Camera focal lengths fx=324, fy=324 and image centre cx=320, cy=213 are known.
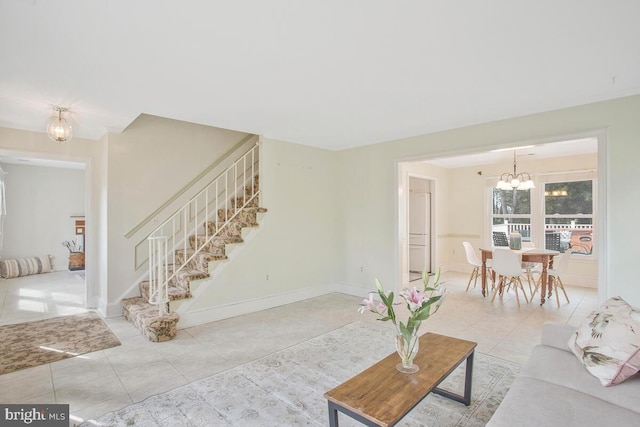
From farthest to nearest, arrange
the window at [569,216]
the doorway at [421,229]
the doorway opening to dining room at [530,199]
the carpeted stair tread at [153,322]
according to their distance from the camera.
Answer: the doorway at [421,229], the window at [569,216], the doorway opening to dining room at [530,199], the carpeted stair tread at [153,322]

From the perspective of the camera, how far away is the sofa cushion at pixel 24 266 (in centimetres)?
674

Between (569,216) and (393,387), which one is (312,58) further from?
(569,216)

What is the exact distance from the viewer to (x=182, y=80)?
9.29 feet

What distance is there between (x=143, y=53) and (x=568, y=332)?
3608 millimetres

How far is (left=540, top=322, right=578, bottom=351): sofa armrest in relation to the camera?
2.22 m

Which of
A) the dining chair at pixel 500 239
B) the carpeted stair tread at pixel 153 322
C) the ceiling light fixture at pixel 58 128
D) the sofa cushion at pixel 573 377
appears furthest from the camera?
the dining chair at pixel 500 239

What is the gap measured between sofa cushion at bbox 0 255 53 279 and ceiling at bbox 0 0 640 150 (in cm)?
445

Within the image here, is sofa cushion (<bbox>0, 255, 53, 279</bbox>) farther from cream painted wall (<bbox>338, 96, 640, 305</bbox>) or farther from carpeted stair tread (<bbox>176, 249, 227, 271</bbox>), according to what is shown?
cream painted wall (<bbox>338, 96, 640, 305</bbox>)

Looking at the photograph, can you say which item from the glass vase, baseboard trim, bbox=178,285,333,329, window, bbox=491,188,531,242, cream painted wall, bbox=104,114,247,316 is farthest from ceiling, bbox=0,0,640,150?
window, bbox=491,188,531,242

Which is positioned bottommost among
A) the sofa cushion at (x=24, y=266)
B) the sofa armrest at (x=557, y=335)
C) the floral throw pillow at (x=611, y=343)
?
the sofa cushion at (x=24, y=266)

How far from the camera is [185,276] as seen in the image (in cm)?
417

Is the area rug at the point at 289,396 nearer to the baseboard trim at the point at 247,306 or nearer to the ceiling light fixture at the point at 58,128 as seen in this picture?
the baseboard trim at the point at 247,306

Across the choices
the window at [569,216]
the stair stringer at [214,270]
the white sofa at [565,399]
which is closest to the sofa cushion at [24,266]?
the stair stringer at [214,270]

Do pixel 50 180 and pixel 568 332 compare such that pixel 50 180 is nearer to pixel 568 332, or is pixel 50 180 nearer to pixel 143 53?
pixel 143 53
